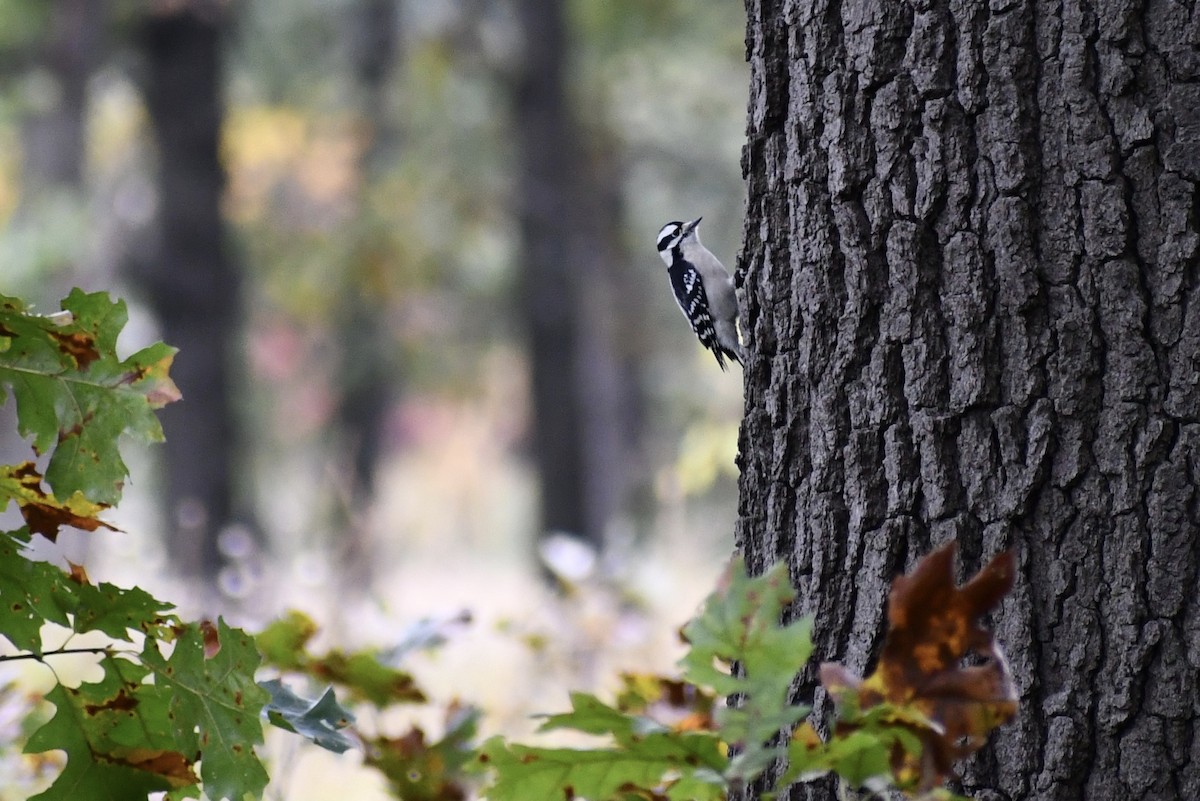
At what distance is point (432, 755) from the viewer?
2404mm

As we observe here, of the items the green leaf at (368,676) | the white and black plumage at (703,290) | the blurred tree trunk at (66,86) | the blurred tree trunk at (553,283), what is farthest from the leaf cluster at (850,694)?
the blurred tree trunk at (66,86)

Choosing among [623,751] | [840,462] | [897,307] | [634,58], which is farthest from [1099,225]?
[634,58]

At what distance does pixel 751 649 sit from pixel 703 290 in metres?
4.03

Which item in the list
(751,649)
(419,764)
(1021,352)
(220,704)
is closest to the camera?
(751,649)

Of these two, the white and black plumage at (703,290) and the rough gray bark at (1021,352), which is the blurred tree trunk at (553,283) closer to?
the white and black plumage at (703,290)

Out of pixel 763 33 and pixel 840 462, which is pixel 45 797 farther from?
pixel 763 33

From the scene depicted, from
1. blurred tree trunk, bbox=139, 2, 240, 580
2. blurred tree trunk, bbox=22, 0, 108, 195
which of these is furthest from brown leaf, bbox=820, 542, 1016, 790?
blurred tree trunk, bbox=22, 0, 108, 195

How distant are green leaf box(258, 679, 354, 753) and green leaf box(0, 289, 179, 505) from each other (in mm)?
356

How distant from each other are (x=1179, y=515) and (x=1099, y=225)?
429mm

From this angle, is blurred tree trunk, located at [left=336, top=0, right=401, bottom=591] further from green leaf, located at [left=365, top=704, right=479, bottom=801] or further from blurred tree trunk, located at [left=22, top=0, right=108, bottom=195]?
green leaf, located at [left=365, top=704, right=479, bottom=801]

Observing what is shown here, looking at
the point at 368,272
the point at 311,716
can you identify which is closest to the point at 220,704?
the point at 311,716

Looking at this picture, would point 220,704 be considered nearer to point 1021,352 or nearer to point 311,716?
point 311,716

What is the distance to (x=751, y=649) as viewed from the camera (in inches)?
46.3

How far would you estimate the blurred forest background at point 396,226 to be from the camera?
9.81 m
